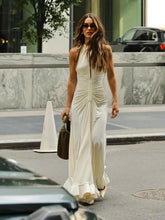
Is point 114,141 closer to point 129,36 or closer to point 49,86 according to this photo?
point 49,86

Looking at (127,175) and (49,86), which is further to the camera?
(49,86)

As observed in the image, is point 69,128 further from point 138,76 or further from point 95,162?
point 138,76

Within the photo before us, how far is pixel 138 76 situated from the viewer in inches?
776

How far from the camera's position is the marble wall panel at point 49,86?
60.3ft

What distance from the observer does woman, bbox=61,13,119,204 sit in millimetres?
7164

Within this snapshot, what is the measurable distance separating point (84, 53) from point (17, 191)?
15.8 feet

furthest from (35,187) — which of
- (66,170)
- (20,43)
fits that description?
(20,43)

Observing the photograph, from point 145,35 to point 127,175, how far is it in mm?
18810

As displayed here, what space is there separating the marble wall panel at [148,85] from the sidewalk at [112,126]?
50.3 inches

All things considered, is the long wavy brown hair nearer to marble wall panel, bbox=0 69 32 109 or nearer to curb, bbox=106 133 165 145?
curb, bbox=106 133 165 145

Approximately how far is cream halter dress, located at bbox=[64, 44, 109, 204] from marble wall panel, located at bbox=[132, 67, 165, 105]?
1235 centimetres

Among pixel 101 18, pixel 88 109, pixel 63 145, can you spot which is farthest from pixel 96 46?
pixel 101 18

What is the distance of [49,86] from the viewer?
1848 centimetres

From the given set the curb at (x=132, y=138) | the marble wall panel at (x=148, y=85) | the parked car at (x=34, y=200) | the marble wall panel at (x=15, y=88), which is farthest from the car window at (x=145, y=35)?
the parked car at (x=34, y=200)
